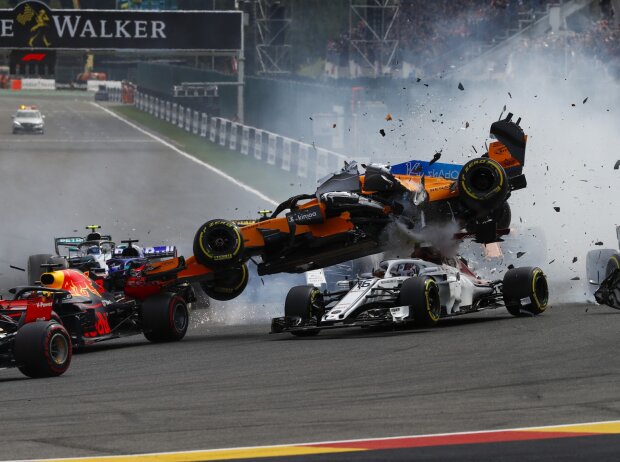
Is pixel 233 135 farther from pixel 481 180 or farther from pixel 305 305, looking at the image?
pixel 305 305

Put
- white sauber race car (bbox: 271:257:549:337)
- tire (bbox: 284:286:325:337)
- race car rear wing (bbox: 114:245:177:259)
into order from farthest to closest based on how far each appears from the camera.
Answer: race car rear wing (bbox: 114:245:177:259)
tire (bbox: 284:286:325:337)
white sauber race car (bbox: 271:257:549:337)

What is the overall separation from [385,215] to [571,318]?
3.04 metres

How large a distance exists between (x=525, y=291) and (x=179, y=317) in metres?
5.09

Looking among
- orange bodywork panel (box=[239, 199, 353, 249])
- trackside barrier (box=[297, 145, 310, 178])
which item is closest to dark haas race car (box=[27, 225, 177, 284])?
orange bodywork panel (box=[239, 199, 353, 249])

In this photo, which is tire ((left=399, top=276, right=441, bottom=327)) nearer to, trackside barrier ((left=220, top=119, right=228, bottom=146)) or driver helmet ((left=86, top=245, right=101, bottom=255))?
driver helmet ((left=86, top=245, right=101, bottom=255))

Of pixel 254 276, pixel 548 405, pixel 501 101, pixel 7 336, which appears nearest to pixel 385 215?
pixel 254 276

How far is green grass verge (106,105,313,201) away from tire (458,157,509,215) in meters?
16.8

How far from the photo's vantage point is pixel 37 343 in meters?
16.6

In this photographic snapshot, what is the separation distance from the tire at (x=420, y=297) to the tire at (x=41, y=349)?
16.6ft

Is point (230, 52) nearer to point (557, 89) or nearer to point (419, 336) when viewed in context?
point (557, 89)

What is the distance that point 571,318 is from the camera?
20.9 meters

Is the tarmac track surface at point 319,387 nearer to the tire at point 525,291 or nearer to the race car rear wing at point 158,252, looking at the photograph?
the tire at point 525,291

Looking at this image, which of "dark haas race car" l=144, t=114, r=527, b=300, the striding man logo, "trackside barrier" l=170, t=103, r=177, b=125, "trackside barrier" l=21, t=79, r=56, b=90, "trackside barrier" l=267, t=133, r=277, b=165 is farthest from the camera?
"trackside barrier" l=21, t=79, r=56, b=90

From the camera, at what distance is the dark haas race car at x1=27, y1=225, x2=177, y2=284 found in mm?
22609
